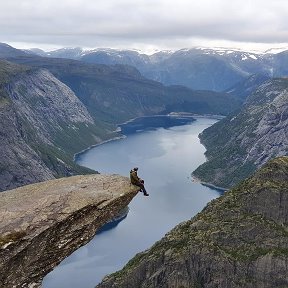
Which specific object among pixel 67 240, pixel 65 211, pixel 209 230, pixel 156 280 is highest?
pixel 65 211

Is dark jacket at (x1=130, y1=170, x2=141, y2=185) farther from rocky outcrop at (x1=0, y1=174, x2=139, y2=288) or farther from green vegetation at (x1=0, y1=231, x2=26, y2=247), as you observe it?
green vegetation at (x1=0, y1=231, x2=26, y2=247)

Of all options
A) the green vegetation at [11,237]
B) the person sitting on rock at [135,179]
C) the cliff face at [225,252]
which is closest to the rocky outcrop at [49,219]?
the green vegetation at [11,237]

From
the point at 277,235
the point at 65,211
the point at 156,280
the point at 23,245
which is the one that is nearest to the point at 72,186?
the point at 65,211

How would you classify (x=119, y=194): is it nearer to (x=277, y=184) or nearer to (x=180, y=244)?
(x=180, y=244)

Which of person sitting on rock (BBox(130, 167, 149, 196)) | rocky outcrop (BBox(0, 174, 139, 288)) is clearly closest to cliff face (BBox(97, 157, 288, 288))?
person sitting on rock (BBox(130, 167, 149, 196))

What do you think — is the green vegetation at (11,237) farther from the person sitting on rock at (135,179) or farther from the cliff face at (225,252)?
the cliff face at (225,252)

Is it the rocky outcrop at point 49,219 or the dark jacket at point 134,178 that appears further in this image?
the dark jacket at point 134,178
